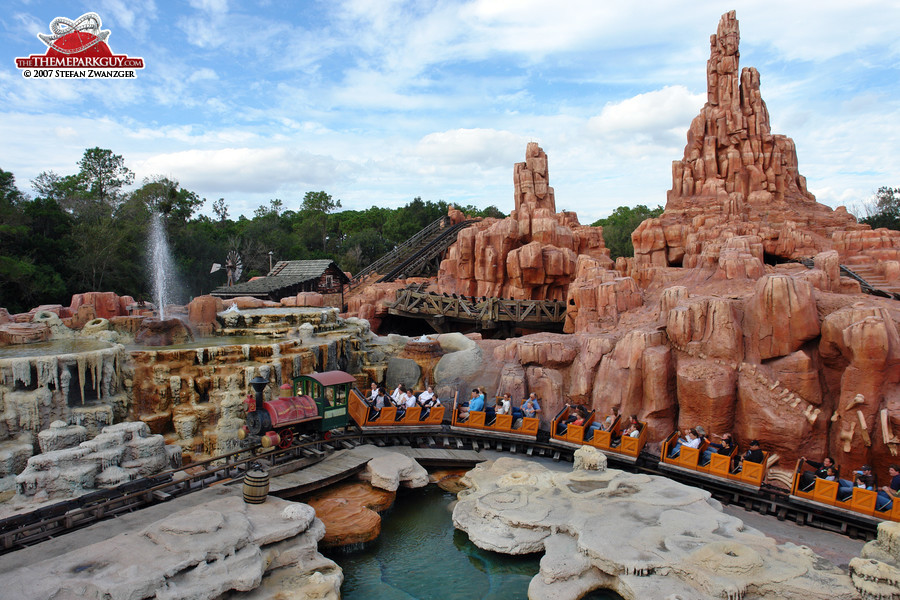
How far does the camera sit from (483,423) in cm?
1606

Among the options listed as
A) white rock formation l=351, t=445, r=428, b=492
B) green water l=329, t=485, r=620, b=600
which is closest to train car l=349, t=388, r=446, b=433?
white rock formation l=351, t=445, r=428, b=492

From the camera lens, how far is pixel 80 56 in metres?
18.0

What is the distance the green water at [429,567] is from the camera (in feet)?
33.5

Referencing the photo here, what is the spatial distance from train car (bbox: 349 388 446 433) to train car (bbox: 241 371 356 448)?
1.08 metres

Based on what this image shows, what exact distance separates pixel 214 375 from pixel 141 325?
16.4ft

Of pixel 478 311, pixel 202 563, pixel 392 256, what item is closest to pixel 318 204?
pixel 392 256

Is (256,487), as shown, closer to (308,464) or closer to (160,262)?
(308,464)

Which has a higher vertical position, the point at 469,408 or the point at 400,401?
the point at 400,401

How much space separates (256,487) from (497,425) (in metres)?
7.08

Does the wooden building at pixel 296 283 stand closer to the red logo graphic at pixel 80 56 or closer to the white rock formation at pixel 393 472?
the red logo graphic at pixel 80 56

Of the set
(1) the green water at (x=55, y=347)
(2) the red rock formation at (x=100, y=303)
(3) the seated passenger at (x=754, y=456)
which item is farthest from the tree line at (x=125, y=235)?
(3) the seated passenger at (x=754, y=456)

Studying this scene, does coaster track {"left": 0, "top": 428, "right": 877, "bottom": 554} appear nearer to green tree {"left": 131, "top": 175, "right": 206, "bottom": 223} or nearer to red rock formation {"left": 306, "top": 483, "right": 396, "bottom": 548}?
red rock formation {"left": 306, "top": 483, "right": 396, "bottom": 548}

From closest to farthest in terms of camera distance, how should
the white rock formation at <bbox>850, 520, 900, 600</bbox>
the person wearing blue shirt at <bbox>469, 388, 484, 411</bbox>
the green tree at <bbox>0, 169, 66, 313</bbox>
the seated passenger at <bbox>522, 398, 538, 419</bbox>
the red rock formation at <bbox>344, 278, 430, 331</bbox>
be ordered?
the white rock formation at <bbox>850, 520, 900, 600</bbox>
the seated passenger at <bbox>522, 398, 538, 419</bbox>
the person wearing blue shirt at <bbox>469, 388, 484, 411</bbox>
the green tree at <bbox>0, 169, 66, 313</bbox>
the red rock formation at <bbox>344, 278, 430, 331</bbox>

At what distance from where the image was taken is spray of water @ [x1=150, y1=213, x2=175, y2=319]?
35656mm
